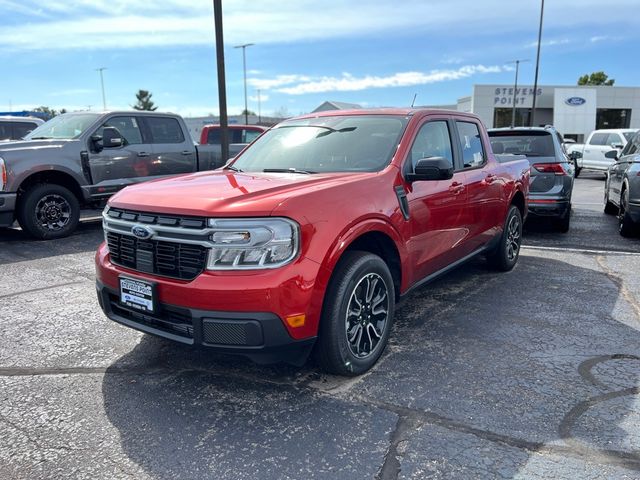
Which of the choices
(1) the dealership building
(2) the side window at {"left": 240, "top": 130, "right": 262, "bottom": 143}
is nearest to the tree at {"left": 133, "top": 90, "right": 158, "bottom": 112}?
(1) the dealership building

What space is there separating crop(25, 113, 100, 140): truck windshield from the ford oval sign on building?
41928 mm

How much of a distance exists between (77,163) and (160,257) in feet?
19.1

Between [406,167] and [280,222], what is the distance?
1.41m

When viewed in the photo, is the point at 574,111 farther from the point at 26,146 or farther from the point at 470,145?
the point at 26,146

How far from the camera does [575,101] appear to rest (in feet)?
137

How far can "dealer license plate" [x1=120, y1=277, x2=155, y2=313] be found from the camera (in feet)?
9.79

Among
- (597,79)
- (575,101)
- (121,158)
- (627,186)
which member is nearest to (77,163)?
(121,158)

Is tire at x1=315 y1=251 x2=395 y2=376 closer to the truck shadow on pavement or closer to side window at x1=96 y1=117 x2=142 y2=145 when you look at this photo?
the truck shadow on pavement

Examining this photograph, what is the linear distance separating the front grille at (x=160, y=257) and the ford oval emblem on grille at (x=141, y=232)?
1.7 inches

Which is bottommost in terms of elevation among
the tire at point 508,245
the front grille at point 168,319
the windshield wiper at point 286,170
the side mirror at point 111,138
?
the tire at point 508,245

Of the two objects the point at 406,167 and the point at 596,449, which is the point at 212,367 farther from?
the point at 596,449

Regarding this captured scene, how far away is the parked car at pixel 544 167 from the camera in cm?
776

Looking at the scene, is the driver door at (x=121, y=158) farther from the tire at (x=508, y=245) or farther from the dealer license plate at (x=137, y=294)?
the tire at (x=508, y=245)

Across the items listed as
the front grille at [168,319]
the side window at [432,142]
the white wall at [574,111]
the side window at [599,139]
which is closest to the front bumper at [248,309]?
the front grille at [168,319]
